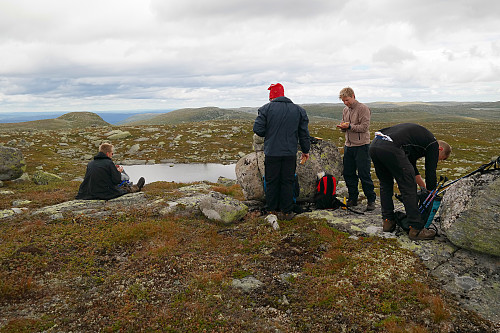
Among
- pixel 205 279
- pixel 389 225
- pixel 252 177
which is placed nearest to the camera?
pixel 205 279

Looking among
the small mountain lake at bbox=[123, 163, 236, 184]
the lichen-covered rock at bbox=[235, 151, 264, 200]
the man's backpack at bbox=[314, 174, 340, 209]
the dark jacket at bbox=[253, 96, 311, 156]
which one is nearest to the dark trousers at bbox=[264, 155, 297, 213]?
the dark jacket at bbox=[253, 96, 311, 156]

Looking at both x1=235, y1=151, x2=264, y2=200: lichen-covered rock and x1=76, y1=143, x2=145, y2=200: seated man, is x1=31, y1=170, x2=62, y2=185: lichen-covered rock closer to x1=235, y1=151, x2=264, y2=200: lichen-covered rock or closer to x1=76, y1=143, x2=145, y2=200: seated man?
x1=76, y1=143, x2=145, y2=200: seated man

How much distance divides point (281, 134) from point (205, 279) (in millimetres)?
5195

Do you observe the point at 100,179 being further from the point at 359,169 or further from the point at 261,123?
the point at 359,169

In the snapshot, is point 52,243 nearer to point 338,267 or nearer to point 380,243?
point 338,267

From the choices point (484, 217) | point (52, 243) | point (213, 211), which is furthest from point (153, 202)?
point (484, 217)

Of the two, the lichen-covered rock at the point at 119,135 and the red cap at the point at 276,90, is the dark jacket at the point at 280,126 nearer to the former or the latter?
the red cap at the point at 276,90

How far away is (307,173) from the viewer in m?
11.9

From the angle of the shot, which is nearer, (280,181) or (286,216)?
(280,181)

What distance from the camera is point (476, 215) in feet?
23.1

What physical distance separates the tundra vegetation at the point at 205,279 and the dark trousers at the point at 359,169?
265cm

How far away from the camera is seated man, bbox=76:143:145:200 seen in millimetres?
12586

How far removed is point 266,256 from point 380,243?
3.45 meters

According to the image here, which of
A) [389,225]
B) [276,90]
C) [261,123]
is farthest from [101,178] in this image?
[389,225]
